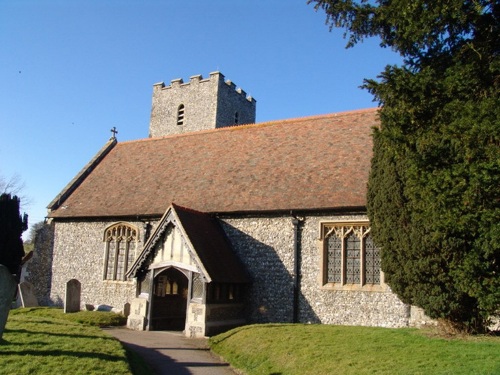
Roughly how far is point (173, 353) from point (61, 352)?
3.38 metres

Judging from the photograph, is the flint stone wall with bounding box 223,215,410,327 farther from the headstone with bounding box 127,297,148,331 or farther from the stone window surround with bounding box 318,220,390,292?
the headstone with bounding box 127,297,148,331

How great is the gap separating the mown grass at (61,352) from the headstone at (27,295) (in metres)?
7.30

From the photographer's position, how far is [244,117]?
40.6 metres

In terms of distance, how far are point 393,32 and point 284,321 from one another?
9019mm

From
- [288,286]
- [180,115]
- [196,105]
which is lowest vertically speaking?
[288,286]

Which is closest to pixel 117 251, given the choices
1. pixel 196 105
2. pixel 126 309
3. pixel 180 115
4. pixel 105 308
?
pixel 105 308

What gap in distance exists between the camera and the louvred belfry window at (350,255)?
49.6 feet

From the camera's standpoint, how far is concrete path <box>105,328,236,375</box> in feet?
34.5

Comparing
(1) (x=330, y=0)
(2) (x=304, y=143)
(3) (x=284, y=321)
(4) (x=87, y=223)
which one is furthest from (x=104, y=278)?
(1) (x=330, y=0)

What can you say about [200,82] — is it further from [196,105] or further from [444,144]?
[444,144]

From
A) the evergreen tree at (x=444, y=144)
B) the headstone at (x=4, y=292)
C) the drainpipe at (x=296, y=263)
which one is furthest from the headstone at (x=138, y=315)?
the evergreen tree at (x=444, y=144)

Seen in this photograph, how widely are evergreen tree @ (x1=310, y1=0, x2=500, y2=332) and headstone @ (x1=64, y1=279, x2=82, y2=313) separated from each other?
12.0 meters

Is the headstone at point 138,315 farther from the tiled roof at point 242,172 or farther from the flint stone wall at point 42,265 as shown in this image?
the flint stone wall at point 42,265

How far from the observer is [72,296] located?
61.6 feet
